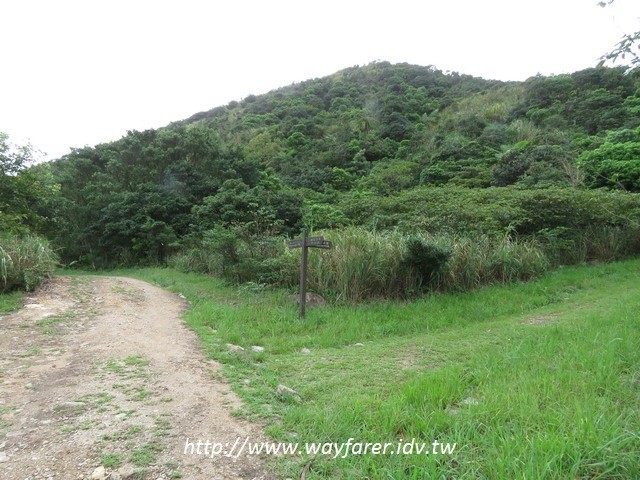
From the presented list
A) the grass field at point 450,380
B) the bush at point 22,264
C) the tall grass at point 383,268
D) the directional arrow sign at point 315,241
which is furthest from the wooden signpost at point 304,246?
→ the bush at point 22,264

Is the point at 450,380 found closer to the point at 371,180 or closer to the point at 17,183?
the point at 17,183

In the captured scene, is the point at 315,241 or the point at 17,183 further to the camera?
the point at 17,183

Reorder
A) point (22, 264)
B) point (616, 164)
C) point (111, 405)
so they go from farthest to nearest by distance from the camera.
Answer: point (616, 164)
point (22, 264)
point (111, 405)

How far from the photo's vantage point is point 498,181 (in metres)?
19.7

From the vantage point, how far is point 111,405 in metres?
3.17

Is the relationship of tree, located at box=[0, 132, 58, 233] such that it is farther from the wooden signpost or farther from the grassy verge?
the wooden signpost

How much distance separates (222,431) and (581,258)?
40.3ft

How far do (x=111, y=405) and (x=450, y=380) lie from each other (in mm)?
2821

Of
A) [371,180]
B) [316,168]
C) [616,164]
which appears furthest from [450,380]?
[316,168]

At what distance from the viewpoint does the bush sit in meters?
7.84

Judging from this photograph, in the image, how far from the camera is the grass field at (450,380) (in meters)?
2.25

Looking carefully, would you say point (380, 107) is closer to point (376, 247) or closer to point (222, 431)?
point (376, 247)

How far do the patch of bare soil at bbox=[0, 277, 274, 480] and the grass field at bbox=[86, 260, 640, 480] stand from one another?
33cm

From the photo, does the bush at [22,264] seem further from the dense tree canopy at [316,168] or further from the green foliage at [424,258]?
the green foliage at [424,258]
